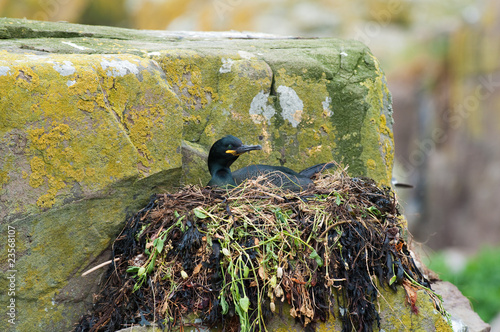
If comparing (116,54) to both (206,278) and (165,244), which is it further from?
(206,278)

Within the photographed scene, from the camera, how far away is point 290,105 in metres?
4.69

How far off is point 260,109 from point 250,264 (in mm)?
1701

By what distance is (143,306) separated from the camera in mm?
3438

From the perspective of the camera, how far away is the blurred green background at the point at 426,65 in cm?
1338

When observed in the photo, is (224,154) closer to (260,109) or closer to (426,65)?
(260,109)

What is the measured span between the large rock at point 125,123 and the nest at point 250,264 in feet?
1.02

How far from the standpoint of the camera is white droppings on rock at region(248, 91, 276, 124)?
4586mm

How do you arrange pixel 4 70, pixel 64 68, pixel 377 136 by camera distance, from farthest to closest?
1. pixel 377 136
2. pixel 64 68
3. pixel 4 70

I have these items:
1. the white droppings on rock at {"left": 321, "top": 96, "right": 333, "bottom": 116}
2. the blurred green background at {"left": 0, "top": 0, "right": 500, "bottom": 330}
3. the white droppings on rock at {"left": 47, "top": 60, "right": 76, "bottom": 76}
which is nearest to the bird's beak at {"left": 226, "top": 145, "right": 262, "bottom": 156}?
the white droppings on rock at {"left": 321, "top": 96, "right": 333, "bottom": 116}

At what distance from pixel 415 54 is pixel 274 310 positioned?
13.3 meters

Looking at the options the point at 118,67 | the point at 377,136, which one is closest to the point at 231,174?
the point at 118,67

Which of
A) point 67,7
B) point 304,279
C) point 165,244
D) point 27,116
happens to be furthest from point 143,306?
point 67,7

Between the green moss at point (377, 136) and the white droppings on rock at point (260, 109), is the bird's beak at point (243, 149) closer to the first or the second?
the white droppings on rock at point (260, 109)

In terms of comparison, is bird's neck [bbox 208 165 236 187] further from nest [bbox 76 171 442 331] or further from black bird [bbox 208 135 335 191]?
nest [bbox 76 171 442 331]
